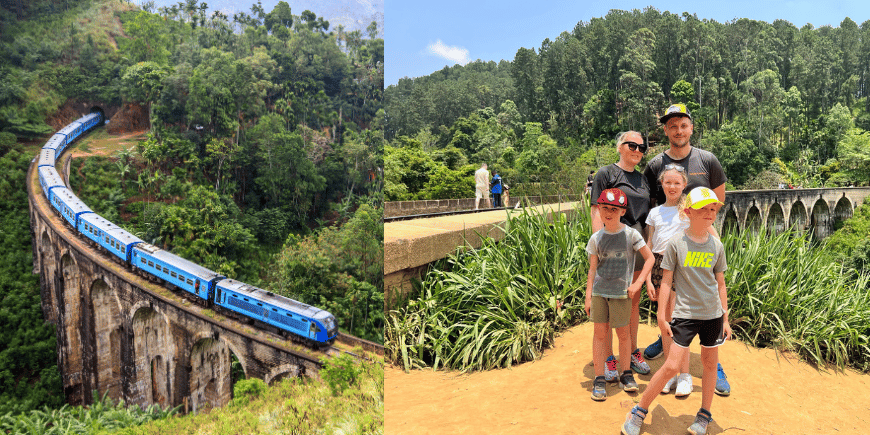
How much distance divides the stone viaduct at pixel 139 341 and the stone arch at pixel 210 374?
1 centimetres

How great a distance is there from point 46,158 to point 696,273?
5.25 m

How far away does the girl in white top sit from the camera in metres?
2.38

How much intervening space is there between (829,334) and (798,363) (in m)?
0.40

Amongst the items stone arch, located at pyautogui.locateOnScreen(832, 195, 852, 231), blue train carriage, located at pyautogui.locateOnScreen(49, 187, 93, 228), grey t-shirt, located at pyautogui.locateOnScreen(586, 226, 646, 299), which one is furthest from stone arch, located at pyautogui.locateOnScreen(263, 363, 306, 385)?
stone arch, located at pyautogui.locateOnScreen(832, 195, 852, 231)

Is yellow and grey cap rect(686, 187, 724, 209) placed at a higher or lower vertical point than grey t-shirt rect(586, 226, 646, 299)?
higher

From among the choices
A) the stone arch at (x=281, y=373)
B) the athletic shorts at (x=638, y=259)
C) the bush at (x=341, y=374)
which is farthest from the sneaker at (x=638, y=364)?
the stone arch at (x=281, y=373)

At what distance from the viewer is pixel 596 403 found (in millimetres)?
2361

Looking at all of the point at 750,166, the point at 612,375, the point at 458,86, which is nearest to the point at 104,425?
the point at 612,375

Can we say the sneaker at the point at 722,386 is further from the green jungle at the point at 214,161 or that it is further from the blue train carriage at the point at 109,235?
the blue train carriage at the point at 109,235

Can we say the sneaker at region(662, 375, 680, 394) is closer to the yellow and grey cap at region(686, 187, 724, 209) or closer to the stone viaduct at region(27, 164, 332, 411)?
the yellow and grey cap at region(686, 187, 724, 209)

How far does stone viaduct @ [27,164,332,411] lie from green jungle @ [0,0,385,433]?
0.78 feet

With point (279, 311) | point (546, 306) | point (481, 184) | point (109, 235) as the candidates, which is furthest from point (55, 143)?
point (481, 184)

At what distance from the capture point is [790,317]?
336 cm

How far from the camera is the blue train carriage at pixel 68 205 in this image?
457cm
